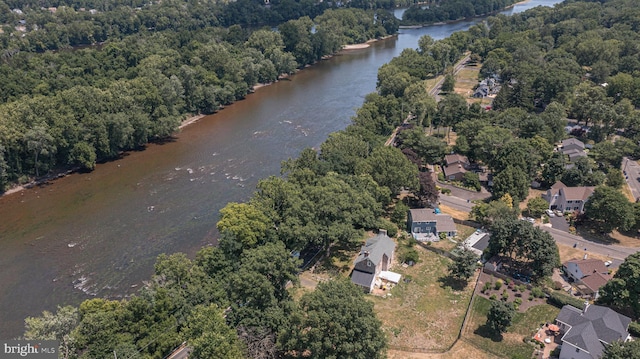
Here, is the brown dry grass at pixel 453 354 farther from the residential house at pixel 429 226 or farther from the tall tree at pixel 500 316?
the residential house at pixel 429 226

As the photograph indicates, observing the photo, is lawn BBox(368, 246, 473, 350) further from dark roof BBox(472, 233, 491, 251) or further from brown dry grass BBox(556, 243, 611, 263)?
brown dry grass BBox(556, 243, 611, 263)

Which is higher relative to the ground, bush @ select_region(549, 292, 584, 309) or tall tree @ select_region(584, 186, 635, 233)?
tall tree @ select_region(584, 186, 635, 233)

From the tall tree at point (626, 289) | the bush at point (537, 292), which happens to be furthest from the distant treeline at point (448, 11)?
Result: the tall tree at point (626, 289)

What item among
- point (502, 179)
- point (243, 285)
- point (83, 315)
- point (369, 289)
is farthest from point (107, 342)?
point (502, 179)

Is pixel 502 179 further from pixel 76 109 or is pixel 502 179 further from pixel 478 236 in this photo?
pixel 76 109

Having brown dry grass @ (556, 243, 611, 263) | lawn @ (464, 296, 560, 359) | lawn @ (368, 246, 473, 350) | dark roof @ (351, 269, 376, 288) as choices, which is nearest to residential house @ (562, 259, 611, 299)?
brown dry grass @ (556, 243, 611, 263)

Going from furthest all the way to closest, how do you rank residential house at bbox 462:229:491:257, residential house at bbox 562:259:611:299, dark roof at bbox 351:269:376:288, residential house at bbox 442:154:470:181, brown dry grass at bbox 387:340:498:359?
1. residential house at bbox 442:154:470:181
2. residential house at bbox 462:229:491:257
3. dark roof at bbox 351:269:376:288
4. residential house at bbox 562:259:611:299
5. brown dry grass at bbox 387:340:498:359

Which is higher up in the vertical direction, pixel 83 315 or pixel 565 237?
pixel 83 315
